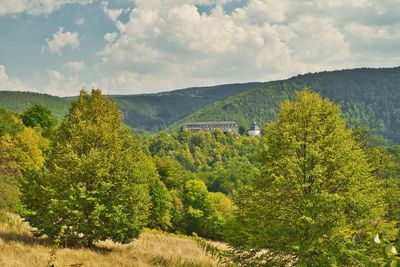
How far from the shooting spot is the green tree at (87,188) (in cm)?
1866

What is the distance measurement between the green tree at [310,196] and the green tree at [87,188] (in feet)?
18.8

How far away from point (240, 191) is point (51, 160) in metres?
9.31

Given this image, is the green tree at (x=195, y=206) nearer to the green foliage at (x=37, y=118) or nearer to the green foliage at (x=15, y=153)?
the green foliage at (x=15, y=153)

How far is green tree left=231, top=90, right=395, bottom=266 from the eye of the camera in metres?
13.8

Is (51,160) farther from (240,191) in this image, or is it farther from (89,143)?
(240,191)

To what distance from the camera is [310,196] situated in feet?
46.5

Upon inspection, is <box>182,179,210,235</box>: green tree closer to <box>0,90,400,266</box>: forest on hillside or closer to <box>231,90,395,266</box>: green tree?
<box>0,90,400,266</box>: forest on hillside

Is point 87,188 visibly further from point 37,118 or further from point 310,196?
point 37,118

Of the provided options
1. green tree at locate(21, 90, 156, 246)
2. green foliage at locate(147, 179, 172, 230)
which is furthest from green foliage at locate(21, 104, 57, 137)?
green tree at locate(21, 90, 156, 246)

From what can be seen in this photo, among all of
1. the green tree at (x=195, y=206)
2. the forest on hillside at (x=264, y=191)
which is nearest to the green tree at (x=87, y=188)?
the forest on hillside at (x=264, y=191)

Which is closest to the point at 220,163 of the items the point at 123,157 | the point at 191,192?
the point at 191,192

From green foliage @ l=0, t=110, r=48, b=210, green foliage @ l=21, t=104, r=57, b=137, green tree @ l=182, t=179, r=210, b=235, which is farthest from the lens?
green foliage @ l=21, t=104, r=57, b=137

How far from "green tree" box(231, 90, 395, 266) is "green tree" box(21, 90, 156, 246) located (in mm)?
5734

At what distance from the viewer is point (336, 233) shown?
13.7 m
